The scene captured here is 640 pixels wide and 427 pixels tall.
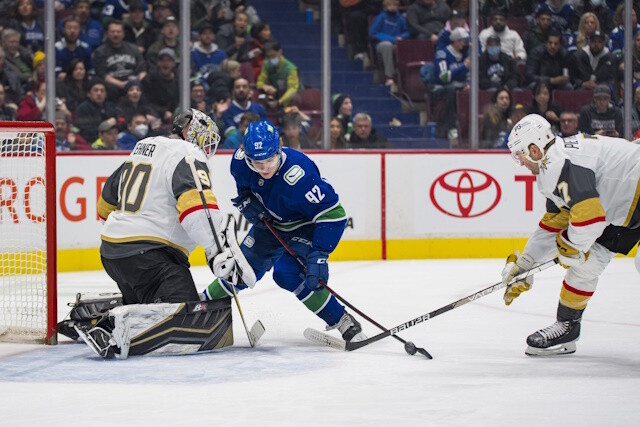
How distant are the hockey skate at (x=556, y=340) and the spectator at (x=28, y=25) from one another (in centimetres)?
427

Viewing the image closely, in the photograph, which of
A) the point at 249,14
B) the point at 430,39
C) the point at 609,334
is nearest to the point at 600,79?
the point at 430,39

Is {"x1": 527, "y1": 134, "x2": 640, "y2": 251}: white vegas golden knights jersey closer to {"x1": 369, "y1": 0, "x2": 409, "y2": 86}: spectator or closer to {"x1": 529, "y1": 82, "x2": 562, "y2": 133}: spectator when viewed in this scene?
{"x1": 369, "y1": 0, "x2": 409, "y2": 86}: spectator

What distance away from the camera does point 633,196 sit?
4.19 meters

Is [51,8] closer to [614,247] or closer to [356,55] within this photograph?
[356,55]

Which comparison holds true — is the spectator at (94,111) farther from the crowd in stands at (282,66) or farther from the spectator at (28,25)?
the spectator at (28,25)

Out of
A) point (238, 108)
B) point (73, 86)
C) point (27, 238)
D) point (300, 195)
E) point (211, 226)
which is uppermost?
point (73, 86)

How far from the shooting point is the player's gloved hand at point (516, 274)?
4375 millimetres

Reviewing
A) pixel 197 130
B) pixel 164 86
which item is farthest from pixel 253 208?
pixel 164 86

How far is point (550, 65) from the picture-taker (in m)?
8.54

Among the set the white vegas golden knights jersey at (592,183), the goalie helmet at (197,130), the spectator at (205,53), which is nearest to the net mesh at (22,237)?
the goalie helmet at (197,130)

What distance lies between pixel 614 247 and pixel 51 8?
4.47 m

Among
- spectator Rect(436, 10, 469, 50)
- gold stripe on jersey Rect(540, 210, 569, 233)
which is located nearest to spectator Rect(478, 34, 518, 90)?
spectator Rect(436, 10, 469, 50)

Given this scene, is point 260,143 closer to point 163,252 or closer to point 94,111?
point 163,252

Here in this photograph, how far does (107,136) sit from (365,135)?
75.3 inches
